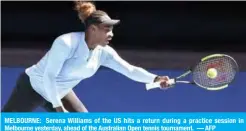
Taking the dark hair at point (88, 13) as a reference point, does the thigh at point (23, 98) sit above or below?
below

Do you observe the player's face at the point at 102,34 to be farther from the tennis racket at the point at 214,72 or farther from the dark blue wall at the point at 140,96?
the tennis racket at the point at 214,72

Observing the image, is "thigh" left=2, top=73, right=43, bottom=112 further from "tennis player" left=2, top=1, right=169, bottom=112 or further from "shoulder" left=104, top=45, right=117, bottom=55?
"shoulder" left=104, top=45, right=117, bottom=55

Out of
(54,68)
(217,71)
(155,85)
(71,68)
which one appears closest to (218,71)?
(217,71)

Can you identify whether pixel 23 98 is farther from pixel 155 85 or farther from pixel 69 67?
pixel 155 85

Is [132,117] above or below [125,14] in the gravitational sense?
below

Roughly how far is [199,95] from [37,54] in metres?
1.29

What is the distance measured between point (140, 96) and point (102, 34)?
612mm

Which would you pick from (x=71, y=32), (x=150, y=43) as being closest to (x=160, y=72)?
(x=150, y=43)

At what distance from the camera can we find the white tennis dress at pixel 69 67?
7.40 metres

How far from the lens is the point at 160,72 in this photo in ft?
25.0

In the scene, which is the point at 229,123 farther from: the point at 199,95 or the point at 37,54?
the point at 37,54

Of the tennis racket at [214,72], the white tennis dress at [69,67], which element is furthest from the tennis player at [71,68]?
the tennis racket at [214,72]

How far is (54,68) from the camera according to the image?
741cm

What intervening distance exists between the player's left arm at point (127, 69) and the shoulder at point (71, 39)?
259 millimetres
